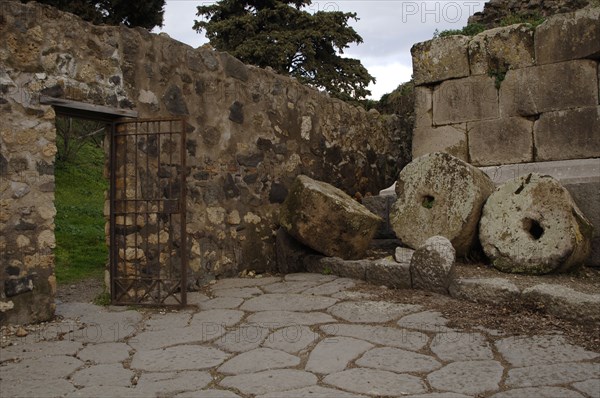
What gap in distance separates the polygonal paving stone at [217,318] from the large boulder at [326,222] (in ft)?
4.85

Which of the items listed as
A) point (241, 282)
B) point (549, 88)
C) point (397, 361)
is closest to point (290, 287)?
point (241, 282)

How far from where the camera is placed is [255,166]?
638cm

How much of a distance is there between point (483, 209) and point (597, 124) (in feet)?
6.34

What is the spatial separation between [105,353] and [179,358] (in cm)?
50

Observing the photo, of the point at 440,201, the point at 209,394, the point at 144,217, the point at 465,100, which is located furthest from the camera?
the point at 465,100

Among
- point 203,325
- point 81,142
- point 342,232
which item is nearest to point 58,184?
point 81,142

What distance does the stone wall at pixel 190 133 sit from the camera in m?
4.21

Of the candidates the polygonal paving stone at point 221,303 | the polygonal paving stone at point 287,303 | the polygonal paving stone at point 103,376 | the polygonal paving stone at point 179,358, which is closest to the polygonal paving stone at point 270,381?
the polygonal paving stone at point 179,358

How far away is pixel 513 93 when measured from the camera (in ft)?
22.4

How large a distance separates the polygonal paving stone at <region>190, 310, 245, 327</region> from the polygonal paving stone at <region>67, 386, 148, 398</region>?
49.9 inches

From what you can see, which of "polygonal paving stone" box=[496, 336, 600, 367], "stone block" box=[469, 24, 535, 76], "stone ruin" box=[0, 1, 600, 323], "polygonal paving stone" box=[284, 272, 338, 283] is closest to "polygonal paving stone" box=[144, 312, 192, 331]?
"stone ruin" box=[0, 1, 600, 323]

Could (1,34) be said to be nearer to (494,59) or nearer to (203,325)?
(203,325)

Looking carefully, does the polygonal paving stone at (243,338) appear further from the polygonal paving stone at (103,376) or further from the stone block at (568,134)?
the stone block at (568,134)

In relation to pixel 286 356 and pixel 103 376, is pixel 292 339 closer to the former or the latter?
pixel 286 356
